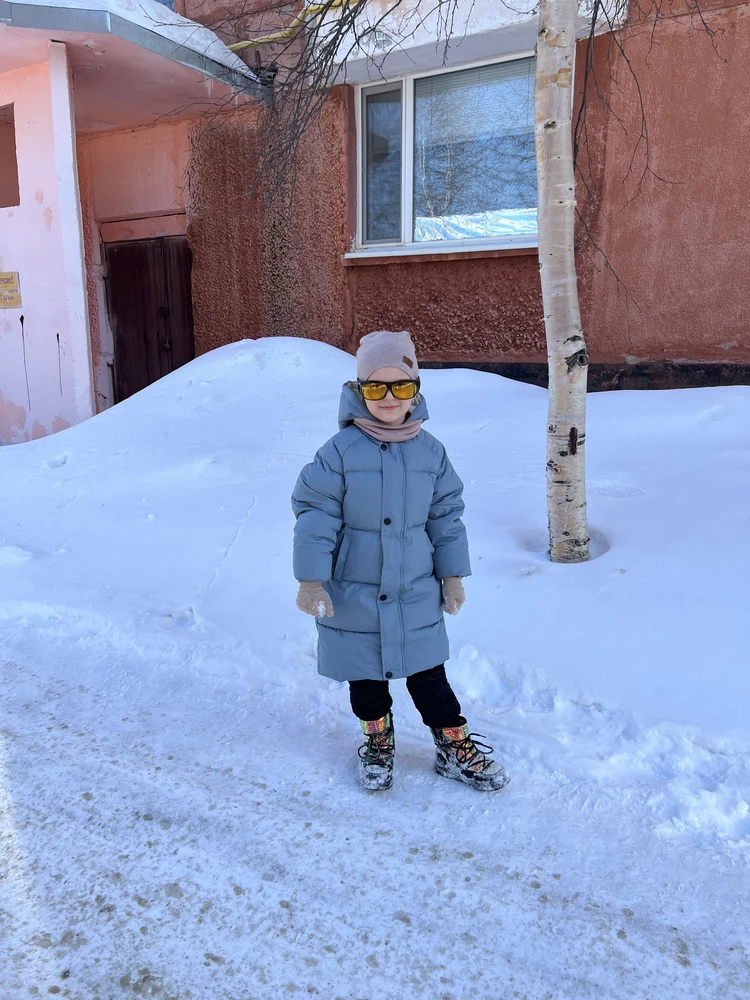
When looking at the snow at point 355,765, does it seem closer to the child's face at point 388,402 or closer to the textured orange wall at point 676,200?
the child's face at point 388,402

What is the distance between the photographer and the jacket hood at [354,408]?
6.46 ft

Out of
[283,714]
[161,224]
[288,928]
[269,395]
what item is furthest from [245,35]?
[288,928]

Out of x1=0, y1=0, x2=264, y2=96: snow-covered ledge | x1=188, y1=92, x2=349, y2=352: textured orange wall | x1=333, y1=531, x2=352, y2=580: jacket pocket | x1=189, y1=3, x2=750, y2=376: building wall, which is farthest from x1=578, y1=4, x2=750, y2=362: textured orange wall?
x1=333, y1=531, x2=352, y2=580: jacket pocket

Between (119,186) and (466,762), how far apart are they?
7856mm

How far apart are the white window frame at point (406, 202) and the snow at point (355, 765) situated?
2.87 m

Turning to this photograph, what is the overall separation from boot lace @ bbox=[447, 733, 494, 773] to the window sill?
4604 mm

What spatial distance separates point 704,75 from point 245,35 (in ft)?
13.5

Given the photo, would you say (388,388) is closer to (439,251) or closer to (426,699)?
(426,699)

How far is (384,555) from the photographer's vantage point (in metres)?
1.95

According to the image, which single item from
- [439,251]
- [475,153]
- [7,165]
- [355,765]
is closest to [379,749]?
[355,765]

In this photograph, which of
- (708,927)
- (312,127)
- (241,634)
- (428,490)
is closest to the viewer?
(708,927)

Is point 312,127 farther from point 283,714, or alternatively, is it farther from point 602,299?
point 283,714

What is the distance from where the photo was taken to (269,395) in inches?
209

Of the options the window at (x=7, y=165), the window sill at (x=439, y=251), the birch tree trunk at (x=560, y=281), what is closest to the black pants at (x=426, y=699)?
the birch tree trunk at (x=560, y=281)
